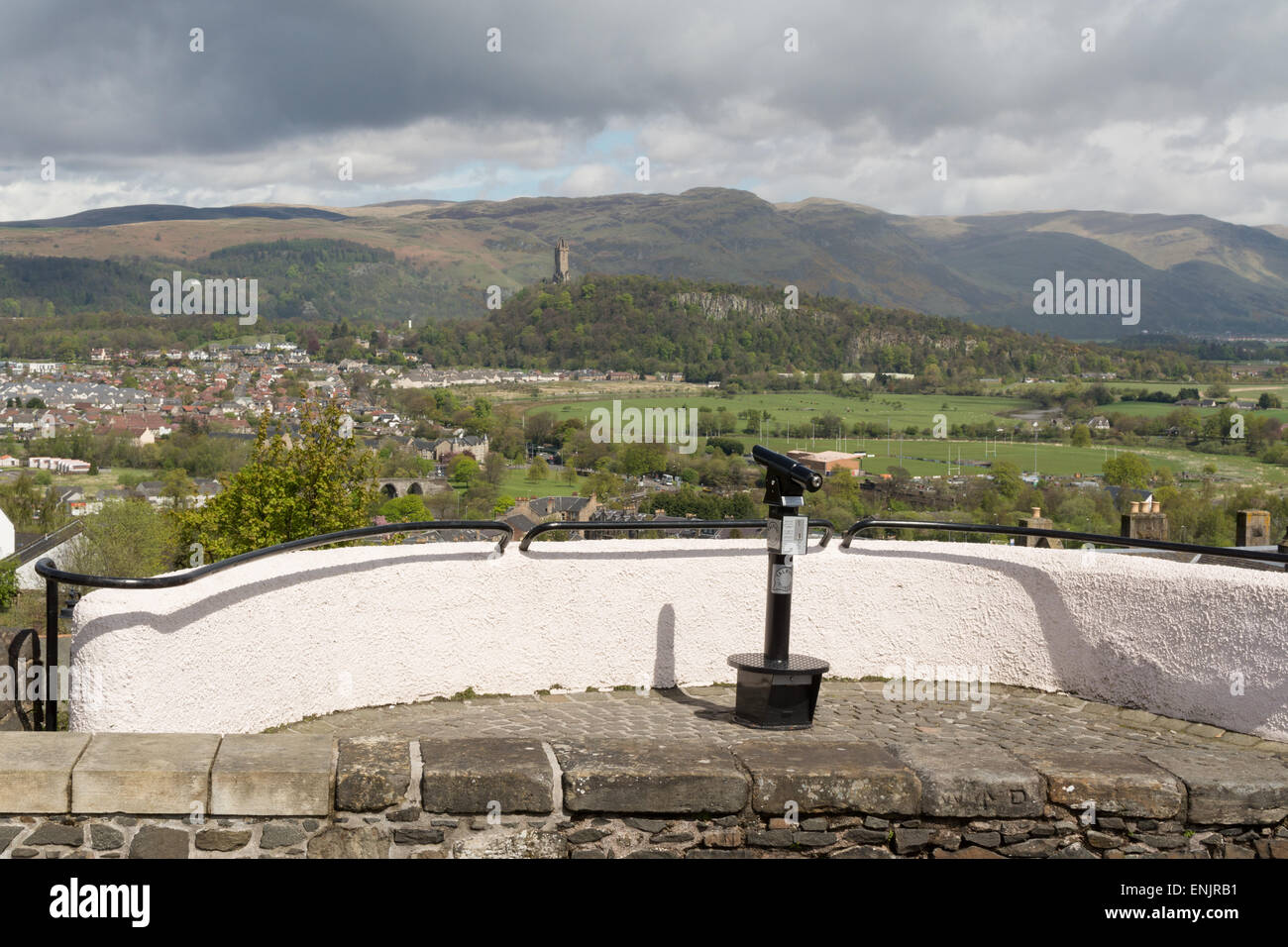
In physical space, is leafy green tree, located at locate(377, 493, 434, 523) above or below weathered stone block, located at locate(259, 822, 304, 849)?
below

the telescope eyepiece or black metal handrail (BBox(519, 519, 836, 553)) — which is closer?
the telescope eyepiece

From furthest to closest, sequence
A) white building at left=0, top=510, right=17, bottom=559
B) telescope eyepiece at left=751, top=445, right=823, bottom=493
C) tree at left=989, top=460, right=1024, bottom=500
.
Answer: white building at left=0, top=510, right=17, bottom=559 → tree at left=989, top=460, right=1024, bottom=500 → telescope eyepiece at left=751, top=445, right=823, bottom=493

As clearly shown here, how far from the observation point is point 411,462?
55.6 metres

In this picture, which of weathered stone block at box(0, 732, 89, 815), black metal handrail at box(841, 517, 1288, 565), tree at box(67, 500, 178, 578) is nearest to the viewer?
weathered stone block at box(0, 732, 89, 815)

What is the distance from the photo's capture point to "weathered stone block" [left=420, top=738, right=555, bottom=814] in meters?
3.62

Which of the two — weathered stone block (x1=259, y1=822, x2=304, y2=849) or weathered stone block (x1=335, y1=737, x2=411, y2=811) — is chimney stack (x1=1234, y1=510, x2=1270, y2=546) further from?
weathered stone block (x1=259, y1=822, x2=304, y2=849)

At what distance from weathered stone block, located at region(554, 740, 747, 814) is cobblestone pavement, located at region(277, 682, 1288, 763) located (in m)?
1.01

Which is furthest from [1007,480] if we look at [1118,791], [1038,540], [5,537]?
[5,537]

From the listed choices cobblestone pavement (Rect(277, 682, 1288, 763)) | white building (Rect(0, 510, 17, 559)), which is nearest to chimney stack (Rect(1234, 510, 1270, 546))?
cobblestone pavement (Rect(277, 682, 1288, 763))

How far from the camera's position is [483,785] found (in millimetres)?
3623

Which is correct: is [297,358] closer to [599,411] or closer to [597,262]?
[599,411]

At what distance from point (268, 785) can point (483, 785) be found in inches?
26.7

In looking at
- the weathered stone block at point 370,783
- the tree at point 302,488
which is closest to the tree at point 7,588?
the tree at point 302,488

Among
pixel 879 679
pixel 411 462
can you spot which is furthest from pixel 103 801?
pixel 411 462
